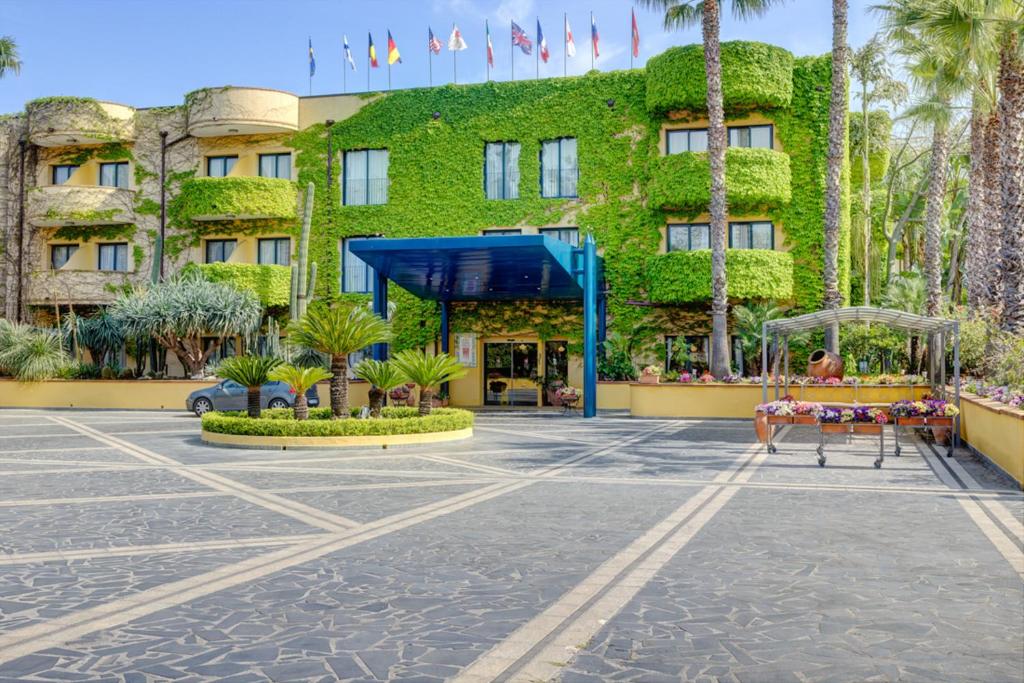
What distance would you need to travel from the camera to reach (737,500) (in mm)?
10891

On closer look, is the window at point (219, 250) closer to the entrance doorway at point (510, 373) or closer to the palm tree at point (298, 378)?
the entrance doorway at point (510, 373)

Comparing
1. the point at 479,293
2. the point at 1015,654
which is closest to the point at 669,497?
the point at 1015,654

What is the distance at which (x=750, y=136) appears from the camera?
32.5 meters

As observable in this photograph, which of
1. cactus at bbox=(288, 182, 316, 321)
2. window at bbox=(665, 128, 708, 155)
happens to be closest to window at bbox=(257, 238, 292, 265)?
cactus at bbox=(288, 182, 316, 321)

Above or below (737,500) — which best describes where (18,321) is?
above

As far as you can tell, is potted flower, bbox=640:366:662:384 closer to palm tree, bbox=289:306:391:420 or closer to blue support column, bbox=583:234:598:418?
blue support column, bbox=583:234:598:418

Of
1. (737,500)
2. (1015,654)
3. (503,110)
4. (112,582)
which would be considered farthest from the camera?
(503,110)

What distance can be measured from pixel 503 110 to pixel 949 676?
31.9 metres

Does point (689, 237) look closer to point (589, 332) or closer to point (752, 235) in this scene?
point (752, 235)

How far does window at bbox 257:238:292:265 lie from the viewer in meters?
37.4

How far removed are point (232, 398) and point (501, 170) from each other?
12.9 m

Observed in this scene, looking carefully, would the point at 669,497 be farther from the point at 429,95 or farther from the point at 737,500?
the point at 429,95

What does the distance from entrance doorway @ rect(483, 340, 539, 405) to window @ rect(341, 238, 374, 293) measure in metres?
5.32

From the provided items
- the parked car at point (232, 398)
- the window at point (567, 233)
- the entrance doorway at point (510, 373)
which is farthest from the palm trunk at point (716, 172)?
the parked car at point (232, 398)
